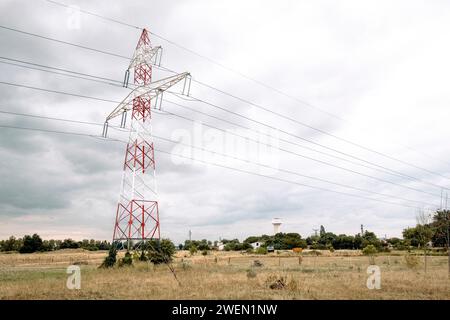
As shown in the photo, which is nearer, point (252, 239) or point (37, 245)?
point (37, 245)

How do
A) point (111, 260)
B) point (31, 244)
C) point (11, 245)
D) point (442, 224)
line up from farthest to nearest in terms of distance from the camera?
1. point (11, 245)
2. point (31, 244)
3. point (442, 224)
4. point (111, 260)

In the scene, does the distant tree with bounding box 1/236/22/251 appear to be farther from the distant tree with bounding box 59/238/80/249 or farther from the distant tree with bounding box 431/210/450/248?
the distant tree with bounding box 431/210/450/248

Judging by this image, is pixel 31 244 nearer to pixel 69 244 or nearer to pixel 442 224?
pixel 69 244

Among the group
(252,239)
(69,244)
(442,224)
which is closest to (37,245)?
(69,244)

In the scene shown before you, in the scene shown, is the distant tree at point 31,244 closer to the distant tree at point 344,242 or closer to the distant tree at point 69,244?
the distant tree at point 69,244

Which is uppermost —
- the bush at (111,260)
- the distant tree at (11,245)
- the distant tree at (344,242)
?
the bush at (111,260)

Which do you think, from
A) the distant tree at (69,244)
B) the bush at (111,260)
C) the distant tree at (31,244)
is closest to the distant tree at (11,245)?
the distant tree at (69,244)

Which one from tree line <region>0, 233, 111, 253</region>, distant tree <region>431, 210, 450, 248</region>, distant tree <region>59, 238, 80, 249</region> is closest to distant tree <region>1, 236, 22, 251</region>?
tree line <region>0, 233, 111, 253</region>

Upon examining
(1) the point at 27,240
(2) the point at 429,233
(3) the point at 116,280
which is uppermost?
(2) the point at 429,233

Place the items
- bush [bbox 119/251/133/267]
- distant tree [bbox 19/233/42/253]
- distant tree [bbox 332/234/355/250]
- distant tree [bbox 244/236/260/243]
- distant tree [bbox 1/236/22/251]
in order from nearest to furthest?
bush [bbox 119/251/133/267]
distant tree [bbox 19/233/42/253]
distant tree [bbox 332/234/355/250]
distant tree [bbox 1/236/22/251]
distant tree [bbox 244/236/260/243]
